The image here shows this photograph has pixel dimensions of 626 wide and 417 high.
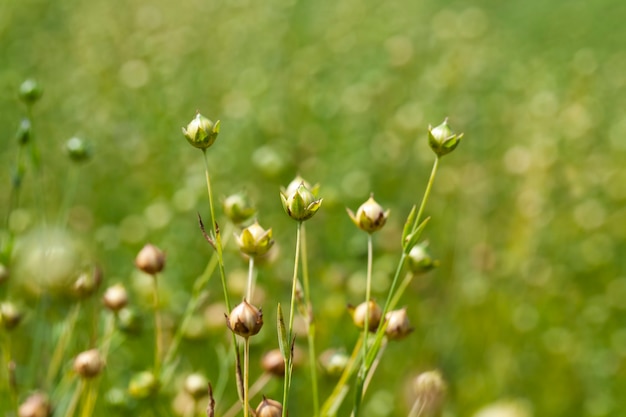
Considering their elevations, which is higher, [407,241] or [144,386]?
[407,241]

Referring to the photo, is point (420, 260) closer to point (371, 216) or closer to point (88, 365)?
point (371, 216)

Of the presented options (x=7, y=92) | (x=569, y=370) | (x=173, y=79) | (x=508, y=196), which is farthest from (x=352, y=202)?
(x=7, y=92)

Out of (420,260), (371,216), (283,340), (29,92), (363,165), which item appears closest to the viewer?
(283,340)

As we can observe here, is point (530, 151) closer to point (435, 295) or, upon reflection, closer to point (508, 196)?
point (508, 196)

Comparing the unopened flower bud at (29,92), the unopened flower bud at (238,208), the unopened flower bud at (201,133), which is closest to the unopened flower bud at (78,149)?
the unopened flower bud at (29,92)

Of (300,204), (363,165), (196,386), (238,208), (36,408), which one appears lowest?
(363,165)

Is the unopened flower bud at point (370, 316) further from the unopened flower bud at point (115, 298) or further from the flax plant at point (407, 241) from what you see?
the unopened flower bud at point (115, 298)

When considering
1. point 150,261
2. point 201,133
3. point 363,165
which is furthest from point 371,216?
point 363,165
